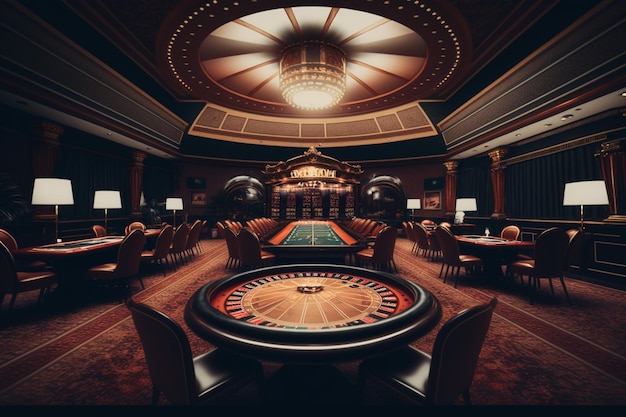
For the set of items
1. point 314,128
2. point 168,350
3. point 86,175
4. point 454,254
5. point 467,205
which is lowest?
point 454,254

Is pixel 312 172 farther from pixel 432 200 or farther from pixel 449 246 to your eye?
pixel 449 246

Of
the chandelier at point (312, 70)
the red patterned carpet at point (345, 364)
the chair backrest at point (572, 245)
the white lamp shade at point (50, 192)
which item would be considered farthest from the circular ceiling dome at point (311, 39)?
the red patterned carpet at point (345, 364)

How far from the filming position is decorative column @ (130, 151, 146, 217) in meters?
7.00

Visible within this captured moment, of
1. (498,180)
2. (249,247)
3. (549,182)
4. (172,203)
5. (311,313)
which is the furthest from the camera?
(172,203)

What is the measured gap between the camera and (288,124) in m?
9.81

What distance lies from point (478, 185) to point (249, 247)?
7374 mm

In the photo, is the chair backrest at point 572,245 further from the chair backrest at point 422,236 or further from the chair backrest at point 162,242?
the chair backrest at point 162,242

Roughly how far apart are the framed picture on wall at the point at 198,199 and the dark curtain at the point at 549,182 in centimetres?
987

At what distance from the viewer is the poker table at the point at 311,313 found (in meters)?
0.86

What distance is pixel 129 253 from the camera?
10.6 feet

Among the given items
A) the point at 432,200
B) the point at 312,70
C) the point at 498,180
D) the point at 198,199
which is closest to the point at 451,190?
the point at 432,200

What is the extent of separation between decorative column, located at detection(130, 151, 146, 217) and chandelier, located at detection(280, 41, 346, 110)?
4878 mm

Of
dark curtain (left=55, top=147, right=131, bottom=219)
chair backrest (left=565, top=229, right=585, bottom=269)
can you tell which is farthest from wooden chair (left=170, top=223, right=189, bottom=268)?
chair backrest (left=565, top=229, right=585, bottom=269)

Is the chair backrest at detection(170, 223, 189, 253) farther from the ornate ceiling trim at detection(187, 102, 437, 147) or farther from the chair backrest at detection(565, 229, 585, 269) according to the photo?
the chair backrest at detection(565, 229, 585, 269)
